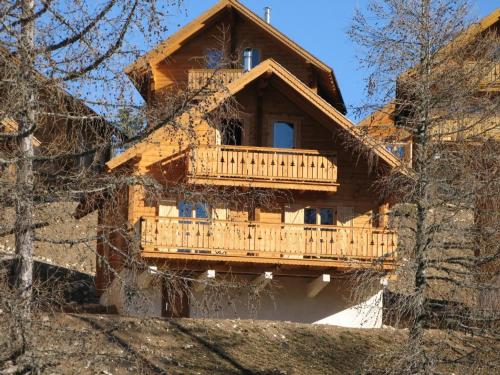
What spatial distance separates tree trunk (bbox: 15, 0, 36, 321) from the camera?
40.7 feet

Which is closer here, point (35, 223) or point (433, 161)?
point (35, 223)

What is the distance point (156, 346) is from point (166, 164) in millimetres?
6794

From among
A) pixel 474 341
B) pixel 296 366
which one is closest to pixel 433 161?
pixel 296 366

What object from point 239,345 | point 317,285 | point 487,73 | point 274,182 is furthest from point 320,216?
point 487,73

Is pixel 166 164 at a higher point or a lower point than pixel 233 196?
higher

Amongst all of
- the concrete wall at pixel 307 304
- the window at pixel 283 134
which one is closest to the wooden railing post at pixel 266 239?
the concrete wall at pixel 307 304

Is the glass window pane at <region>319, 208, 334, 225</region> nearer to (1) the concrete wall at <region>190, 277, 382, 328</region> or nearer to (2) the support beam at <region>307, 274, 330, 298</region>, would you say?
(1) the concrete wall at <region>190, 277, 382, 328</region>

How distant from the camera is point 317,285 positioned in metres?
30.3

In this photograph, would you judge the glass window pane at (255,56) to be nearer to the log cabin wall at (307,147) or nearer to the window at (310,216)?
the log cabin wall at (307,147)

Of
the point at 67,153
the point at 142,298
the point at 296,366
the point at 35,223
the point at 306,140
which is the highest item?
the point at 306,140

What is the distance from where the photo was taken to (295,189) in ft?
101

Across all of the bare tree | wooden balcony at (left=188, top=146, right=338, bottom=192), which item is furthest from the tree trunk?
wooden balcony at (left=188, top=146, right=338, bottom=192)

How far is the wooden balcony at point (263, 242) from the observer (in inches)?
1146

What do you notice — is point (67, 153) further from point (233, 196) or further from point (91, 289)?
point (91, 289)
